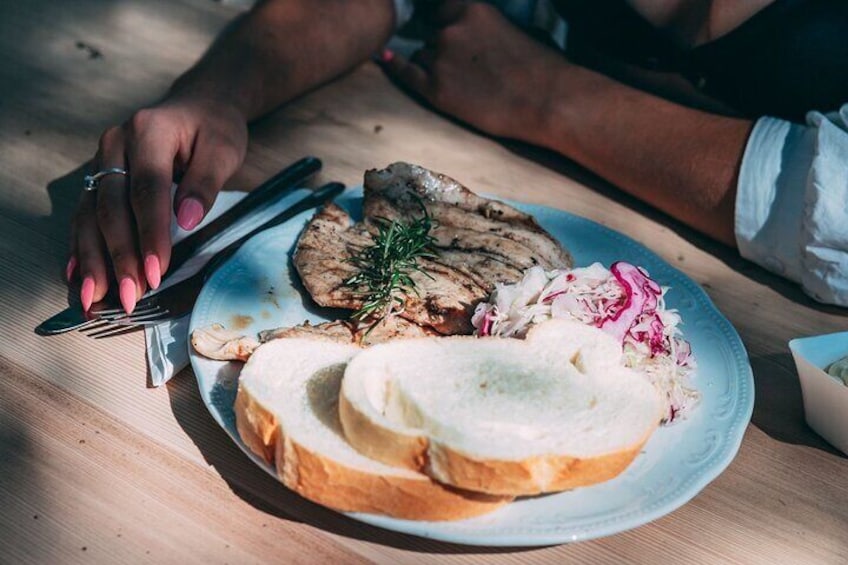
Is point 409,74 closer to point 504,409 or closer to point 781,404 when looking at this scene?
point 781,404

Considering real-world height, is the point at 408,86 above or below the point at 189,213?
below

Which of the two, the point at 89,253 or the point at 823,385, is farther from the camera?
the point at 89,253

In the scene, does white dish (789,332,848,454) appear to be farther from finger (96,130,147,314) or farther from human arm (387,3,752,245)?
finger (96,130,147,314)

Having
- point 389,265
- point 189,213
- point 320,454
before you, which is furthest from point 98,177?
point 320,454

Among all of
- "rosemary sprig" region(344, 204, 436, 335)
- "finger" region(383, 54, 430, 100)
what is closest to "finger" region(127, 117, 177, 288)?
"rosemary sprig" region(344, 204, 436, 335)

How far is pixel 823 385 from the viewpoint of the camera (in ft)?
6.48

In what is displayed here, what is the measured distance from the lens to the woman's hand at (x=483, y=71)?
10.5 ft

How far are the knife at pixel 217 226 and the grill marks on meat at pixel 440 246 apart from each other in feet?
0.78

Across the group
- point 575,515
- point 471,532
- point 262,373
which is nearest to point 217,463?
point 262,373

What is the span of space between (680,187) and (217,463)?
1.72 meters

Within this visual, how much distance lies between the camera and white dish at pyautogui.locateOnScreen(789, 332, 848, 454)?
6.46 feet

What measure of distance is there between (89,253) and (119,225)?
0.34 feet

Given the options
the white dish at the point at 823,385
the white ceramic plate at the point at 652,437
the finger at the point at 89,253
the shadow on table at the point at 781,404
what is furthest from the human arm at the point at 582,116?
the finger at the point at 89,253

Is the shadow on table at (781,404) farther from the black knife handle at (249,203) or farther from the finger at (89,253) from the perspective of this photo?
the finger at (89,253)
